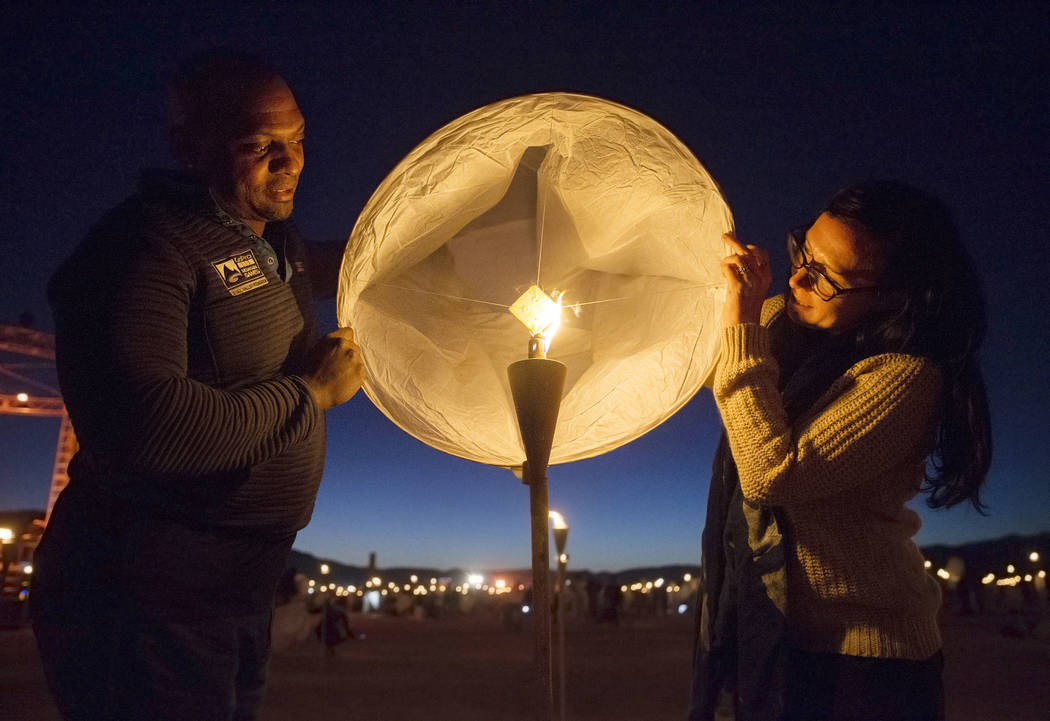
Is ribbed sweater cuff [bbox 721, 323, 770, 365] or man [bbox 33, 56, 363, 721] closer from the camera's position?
→ man [bbox 33, 56, 363, 721]

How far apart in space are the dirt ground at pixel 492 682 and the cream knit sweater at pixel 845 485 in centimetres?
686

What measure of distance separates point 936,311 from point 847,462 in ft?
1.73

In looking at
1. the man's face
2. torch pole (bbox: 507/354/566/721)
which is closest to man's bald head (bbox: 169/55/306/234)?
the man's face

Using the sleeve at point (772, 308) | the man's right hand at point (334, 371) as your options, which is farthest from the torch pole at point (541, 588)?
the sleeve at point (772, 308)

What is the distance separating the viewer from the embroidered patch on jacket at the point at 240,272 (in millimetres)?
1559

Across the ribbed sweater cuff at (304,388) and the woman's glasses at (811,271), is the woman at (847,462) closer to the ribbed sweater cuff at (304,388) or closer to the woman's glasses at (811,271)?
the woman's glasses at (811,271)

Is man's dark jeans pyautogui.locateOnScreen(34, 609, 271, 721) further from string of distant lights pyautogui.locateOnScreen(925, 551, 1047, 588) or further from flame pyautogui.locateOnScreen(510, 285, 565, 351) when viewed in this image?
string of distant lights pyautogui.locateOnScreen(925, 551, 1047, 588)

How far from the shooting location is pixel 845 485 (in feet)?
5.56

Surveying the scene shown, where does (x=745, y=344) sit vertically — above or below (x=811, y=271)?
below

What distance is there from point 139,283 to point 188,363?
214 millimetres

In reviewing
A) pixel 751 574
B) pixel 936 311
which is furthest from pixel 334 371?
pixel 936 311

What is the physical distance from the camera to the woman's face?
191 cm

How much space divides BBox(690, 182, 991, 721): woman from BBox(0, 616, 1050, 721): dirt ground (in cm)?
677

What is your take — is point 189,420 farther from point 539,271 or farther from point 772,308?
point 772,308
